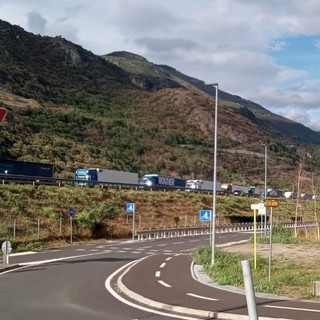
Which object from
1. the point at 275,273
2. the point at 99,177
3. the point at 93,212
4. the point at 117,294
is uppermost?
the point at 99,177

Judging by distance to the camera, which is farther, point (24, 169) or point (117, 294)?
point (24, 169)

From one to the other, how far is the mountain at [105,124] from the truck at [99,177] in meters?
8.12

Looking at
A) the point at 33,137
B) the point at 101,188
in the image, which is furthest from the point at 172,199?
the point at 33,137


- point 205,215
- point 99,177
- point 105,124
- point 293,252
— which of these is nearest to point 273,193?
point 99,177

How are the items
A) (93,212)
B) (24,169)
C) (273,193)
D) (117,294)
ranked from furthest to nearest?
(273,193) → (24,169) → (93,212) → (117,294)

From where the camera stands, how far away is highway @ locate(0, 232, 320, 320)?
41.7 ft

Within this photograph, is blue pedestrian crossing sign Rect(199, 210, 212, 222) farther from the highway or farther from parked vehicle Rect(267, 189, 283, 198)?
parked vehicle Rect(267, 189, 283, 198)

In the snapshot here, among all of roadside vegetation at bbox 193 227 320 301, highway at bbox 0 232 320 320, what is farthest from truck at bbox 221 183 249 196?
highway at bbox 0 232 320 320

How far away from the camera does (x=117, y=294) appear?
16.3 metres

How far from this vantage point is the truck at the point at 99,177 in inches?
2604

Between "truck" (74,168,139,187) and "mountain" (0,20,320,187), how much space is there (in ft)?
26.6

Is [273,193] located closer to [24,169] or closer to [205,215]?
[24,169]

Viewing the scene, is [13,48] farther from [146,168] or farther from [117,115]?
[146,168]

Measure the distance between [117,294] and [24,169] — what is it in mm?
48580
